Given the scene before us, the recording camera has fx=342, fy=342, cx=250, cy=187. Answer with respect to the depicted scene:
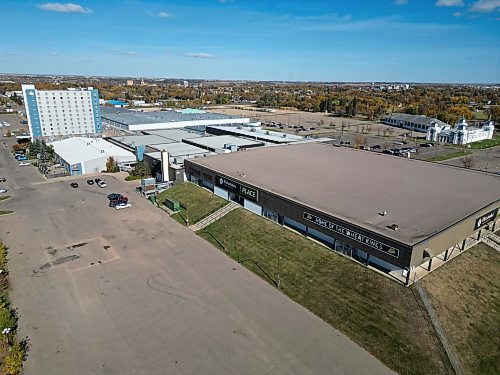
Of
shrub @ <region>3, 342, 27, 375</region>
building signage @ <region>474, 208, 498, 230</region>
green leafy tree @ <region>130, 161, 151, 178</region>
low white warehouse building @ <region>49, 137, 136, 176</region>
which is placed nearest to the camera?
shrub @ <region>3, 342, 27, 375</region>

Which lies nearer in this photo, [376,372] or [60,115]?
[376,372]

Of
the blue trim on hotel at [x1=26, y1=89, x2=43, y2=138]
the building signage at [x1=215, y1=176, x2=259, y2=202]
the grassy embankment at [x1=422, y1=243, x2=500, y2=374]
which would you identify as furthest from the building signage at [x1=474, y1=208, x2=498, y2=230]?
the blue trim on hotel at [x1=26, y1=89, x2=43, y2=138]

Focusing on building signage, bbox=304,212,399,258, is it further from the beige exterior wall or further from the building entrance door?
the building entrance door

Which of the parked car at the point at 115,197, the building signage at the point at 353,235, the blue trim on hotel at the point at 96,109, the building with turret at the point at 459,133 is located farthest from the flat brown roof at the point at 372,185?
the blue trim on hotel at the point at 96,109

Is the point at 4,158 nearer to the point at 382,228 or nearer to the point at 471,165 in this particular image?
the point at 382,228

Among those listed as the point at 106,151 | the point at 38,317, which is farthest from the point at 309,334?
the point at 106,151

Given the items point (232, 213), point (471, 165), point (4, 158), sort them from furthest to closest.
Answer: point (4, 158), point (471, 165), point (232, 213)
